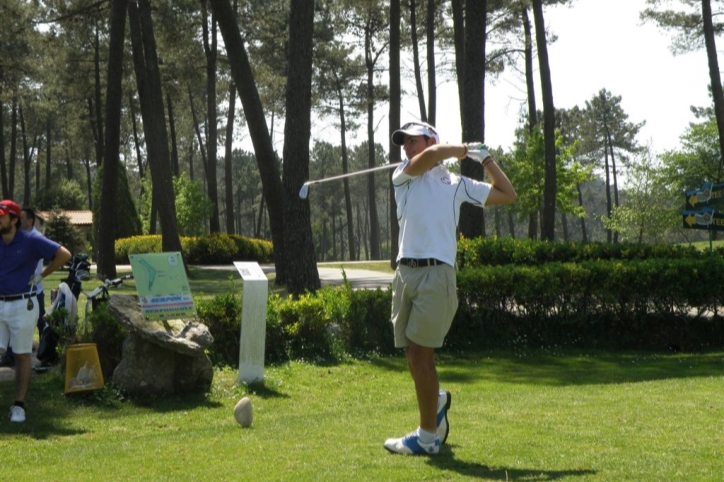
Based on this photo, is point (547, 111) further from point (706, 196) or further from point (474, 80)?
point (706, 196)

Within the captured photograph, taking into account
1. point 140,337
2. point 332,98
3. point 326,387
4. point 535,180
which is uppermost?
point 332,98

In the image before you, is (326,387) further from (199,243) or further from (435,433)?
(199,243)

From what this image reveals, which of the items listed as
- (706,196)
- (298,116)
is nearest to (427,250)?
(298,116)

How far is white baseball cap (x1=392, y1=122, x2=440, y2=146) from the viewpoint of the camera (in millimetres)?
5402

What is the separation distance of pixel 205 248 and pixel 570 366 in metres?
25.8

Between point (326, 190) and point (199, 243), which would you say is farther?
point (326, 190)

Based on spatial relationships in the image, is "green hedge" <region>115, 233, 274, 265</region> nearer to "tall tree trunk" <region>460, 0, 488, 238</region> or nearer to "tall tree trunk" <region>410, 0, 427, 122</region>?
"tall tree trunk" <region>410, 0, 427, 122</region>

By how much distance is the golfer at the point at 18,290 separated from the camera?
736cm

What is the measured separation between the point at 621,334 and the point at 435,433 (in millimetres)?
8289

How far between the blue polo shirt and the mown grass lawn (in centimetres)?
113

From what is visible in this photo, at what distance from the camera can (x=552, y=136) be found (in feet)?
87.4

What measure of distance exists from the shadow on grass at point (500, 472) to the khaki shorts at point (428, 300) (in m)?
0.65

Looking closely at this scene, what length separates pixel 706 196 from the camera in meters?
14.6

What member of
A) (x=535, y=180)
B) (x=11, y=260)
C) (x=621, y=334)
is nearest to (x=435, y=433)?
(x=11, y=260)
